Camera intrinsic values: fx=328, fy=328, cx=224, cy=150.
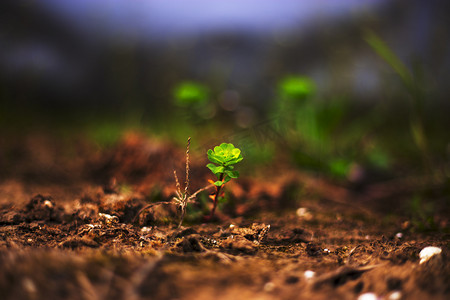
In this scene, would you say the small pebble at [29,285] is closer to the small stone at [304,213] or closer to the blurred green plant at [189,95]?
the small stone at [304,213]

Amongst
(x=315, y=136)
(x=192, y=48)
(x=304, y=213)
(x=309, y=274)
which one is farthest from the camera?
(x=192, y=48)

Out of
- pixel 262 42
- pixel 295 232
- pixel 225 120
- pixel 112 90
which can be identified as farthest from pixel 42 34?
pixel 295 232

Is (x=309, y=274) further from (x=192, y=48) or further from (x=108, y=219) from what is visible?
(x=192, y=48)

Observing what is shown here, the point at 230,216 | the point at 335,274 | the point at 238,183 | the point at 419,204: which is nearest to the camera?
the point at 335,274

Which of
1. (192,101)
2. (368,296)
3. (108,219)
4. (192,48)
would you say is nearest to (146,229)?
(108,219)

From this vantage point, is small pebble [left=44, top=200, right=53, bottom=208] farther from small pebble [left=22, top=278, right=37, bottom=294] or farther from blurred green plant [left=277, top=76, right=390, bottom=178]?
blurred green plant [left=277, top=76, right=390, bottom=178]

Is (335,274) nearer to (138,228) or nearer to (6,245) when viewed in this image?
(138,228)
